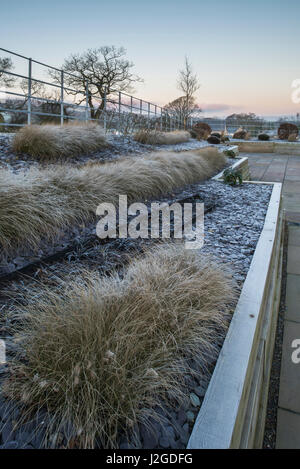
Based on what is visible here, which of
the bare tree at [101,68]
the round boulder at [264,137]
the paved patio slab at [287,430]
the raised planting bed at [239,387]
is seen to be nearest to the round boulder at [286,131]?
the round boulder at [264,137]

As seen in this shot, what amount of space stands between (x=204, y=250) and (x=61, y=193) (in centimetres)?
127

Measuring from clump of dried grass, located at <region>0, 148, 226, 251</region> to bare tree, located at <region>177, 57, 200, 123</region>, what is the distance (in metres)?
15.8

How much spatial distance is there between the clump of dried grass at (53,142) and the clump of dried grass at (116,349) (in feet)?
10.4

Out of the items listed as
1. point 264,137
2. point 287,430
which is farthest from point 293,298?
point 264,137

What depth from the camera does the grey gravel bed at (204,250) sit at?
0.85 meters

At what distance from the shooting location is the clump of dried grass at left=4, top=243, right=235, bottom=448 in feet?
2.92

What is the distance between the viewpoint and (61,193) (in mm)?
2572

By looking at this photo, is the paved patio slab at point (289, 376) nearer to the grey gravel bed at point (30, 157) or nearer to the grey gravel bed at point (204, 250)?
the grey gravel bed at point (204, 250)

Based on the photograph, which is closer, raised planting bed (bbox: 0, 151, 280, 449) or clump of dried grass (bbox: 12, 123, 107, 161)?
raised planting bed (bbox: 0, 151, 280, 449)

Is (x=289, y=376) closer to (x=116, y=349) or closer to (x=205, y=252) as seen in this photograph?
(x=205, y=252)

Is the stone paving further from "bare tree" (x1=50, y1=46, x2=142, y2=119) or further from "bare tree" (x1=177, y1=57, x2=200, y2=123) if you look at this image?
"bare tree" (x1=177, y1=57, x2=200, y2=123)

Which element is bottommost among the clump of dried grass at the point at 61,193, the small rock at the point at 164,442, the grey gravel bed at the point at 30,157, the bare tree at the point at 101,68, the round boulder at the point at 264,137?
the small rock at the point at 164,442

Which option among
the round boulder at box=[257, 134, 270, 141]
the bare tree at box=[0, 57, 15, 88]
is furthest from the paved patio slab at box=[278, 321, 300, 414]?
the round boulder at box=[257, 134, 270, 141]

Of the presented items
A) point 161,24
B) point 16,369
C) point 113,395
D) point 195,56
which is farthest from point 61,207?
point 195,56
